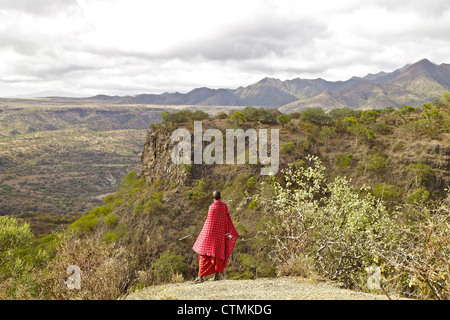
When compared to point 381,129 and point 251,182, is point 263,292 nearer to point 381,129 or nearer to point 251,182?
point 251,182

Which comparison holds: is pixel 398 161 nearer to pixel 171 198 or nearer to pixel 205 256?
pixel 171 198

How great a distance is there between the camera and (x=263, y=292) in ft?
17.7

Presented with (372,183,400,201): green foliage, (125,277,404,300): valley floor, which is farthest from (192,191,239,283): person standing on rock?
(372,183,400,201): green foliage

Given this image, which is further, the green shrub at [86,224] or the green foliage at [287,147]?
the green shrub at [86,224]

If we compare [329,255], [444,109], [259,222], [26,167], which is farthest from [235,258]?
[26,167]

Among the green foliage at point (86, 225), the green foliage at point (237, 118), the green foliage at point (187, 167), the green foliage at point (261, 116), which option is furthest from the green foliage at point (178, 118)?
the green foliage at point (86, 225)

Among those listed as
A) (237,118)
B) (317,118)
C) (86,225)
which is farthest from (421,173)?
(86,225)

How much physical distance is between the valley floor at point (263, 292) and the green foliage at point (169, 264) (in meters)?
15.2

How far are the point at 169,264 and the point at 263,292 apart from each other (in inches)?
678

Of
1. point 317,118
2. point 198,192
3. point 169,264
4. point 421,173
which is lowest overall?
point 169,264

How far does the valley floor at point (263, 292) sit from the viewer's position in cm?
503

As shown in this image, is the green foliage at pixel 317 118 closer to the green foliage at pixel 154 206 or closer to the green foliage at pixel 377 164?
the green foliage at pixel 377 164

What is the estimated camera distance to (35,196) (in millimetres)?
78062

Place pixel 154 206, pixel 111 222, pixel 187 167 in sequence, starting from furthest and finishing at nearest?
pixel 111 222, pixel 187 167, pixel 154 206
